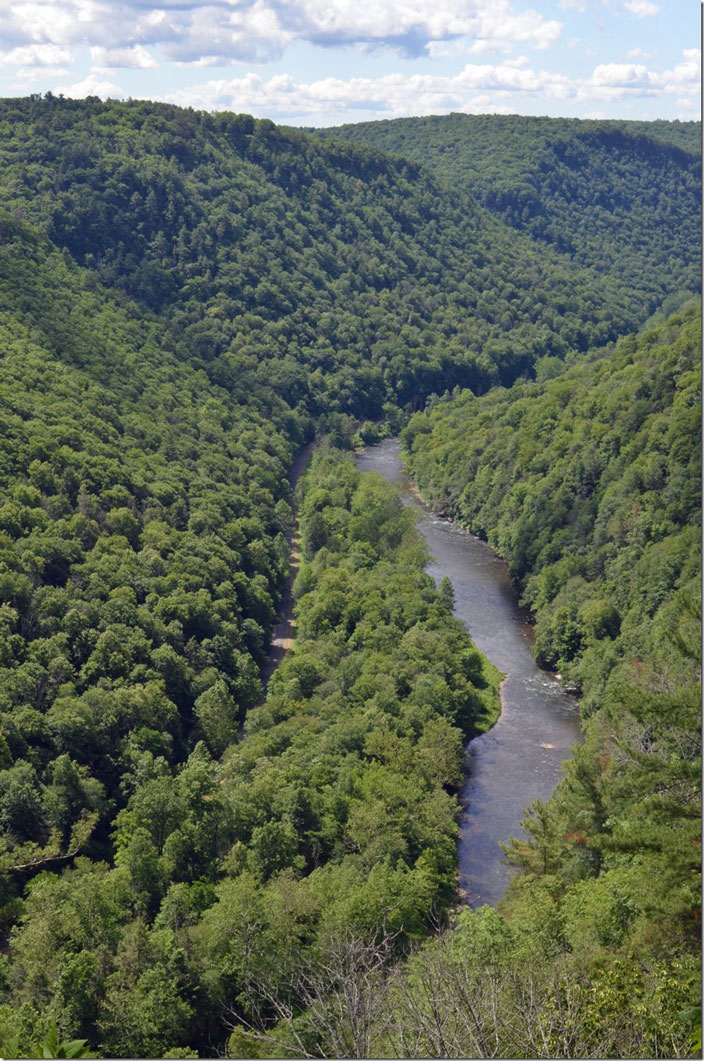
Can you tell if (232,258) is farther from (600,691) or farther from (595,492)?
(600,691)

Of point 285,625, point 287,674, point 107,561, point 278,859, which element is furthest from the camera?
point 285,625

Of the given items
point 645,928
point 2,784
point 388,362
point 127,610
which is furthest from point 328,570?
point 388,362

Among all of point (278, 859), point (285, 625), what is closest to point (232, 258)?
point (285, 625)

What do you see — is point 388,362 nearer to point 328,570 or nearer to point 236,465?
point 236,465

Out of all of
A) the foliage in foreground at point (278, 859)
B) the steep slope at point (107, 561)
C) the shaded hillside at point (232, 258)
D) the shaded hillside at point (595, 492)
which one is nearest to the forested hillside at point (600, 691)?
the shaded hillside at point (595, 492)

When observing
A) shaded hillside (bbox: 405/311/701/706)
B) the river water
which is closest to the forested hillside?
shaded hillside (bbox: 405/311/701/706)
